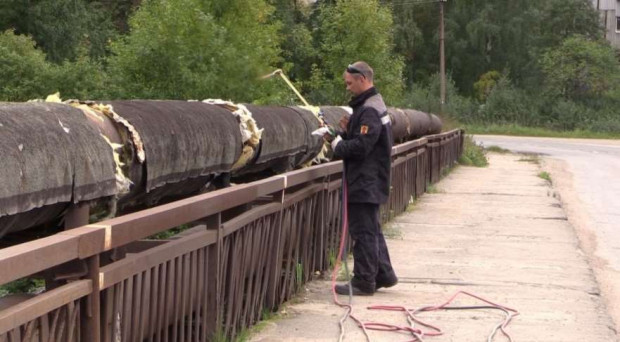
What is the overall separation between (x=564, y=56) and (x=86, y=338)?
66393mm

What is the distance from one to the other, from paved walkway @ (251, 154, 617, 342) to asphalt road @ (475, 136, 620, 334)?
270 millimetres

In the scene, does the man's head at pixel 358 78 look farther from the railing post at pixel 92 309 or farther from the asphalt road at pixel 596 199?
the railing post at pixel 92 309

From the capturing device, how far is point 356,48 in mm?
30656

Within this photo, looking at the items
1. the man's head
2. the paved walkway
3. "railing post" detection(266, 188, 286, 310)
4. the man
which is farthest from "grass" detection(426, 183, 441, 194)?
"railing post" detection(266, 188, 286, 310)

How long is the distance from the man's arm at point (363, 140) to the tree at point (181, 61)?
13553mm

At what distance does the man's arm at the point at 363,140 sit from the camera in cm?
749

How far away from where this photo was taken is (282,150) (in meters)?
7.74

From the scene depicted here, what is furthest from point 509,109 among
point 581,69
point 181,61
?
point 181,61

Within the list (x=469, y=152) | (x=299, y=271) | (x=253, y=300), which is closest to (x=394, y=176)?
(x=299, y=271)

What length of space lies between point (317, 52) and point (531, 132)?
2926 cm

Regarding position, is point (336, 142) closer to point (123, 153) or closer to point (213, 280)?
point (213, 280)

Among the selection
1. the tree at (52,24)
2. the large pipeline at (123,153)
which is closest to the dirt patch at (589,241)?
the large pipeline at (123,153)

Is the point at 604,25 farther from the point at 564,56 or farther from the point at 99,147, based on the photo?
the point at 99,147

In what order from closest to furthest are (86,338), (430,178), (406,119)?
(86,338), (406,119), (430,178)
